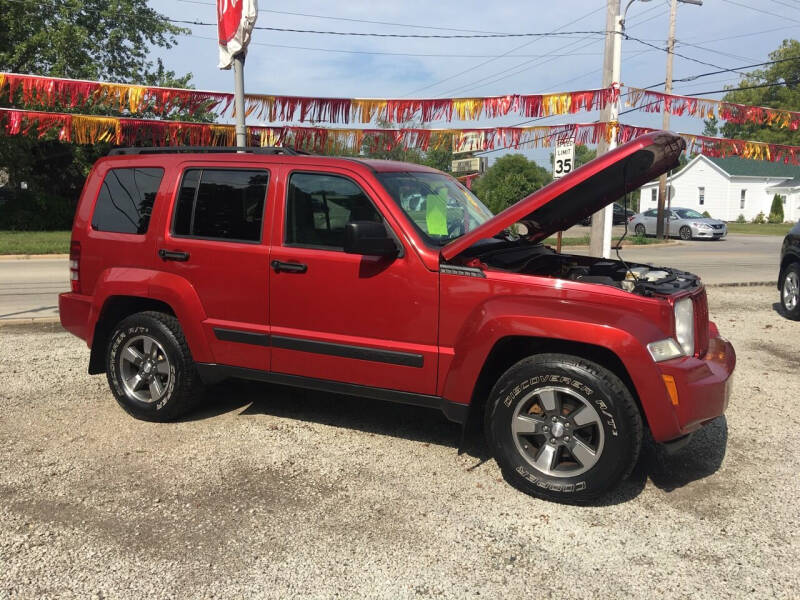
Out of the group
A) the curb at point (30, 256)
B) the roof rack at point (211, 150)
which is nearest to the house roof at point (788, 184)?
the curb at point (30, 256)

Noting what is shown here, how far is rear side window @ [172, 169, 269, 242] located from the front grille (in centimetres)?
268

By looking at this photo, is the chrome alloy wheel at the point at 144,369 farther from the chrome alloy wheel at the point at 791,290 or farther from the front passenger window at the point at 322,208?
the chrome alloy wheel at the point at 791,290

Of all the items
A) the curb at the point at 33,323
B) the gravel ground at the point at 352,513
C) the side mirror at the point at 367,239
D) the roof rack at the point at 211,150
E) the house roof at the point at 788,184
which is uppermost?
the house roof at the point at 788,184

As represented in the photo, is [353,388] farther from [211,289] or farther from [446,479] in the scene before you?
[211,289]

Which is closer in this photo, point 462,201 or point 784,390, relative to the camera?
point 462,201

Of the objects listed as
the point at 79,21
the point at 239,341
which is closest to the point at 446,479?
the point at 239,341

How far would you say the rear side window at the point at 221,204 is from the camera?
4.32 meters

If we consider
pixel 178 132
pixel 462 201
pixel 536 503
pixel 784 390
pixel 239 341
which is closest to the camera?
pixel 536 503

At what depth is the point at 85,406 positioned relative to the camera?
512 centimetres

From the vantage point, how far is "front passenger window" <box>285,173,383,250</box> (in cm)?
408

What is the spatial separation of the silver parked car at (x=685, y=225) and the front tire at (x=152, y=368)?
28.9 meters

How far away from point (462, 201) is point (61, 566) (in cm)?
325

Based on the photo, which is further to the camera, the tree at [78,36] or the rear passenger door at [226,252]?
the tree at [78,36]

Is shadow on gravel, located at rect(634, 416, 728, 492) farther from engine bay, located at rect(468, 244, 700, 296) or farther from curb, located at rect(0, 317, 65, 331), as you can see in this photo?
curb, located at rect(0, 317, 65, 331)
